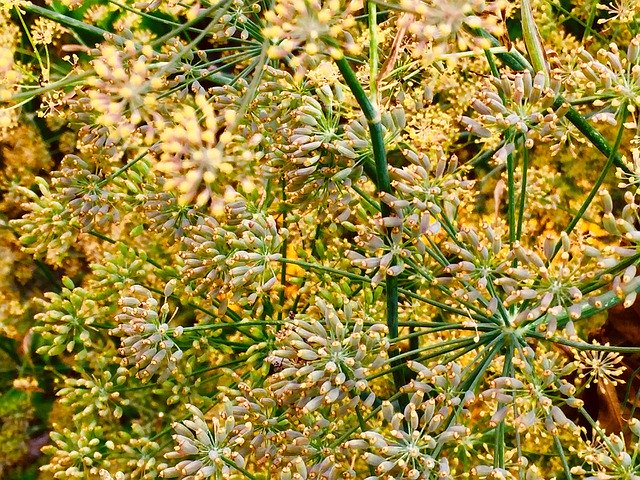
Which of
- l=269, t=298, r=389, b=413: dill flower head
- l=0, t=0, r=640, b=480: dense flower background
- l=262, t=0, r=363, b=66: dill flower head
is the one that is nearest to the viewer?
l=262, t=0, r=363, b=66: dill flower head

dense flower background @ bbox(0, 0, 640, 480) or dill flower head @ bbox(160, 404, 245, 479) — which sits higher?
dense flower background @ bbox(0, 0, 640, 480)

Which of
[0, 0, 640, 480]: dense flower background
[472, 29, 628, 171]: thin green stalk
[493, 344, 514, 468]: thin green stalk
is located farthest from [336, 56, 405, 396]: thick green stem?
[472, 29, 628, 171]: thin green stalk

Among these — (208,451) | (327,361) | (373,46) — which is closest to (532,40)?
(373,46)

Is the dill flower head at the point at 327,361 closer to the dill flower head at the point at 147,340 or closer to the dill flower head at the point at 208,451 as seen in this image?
the dill flower head at the point at 208,451

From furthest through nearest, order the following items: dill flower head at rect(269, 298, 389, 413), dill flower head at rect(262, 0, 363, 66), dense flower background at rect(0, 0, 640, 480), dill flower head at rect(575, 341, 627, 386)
Result: 1. dill flower head at rect(575, 341, 627, 386)
2. dill flower head at rect(269, 298, 389, 413)
3. dense flower background at rect(0, 0, 640, 480)
4. dill flower head at rect(262, 0, 363, 66)

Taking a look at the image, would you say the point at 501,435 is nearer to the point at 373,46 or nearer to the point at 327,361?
the point at 327,361

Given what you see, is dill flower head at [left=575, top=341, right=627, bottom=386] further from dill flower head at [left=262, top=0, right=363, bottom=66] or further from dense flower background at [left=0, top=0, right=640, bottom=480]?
dill flower head at [left=262, top=0, right=363, bottom=66]

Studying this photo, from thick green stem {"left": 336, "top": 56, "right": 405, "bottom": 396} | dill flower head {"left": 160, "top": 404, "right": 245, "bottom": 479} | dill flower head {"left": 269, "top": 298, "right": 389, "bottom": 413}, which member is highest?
thick green stem {"left": 336, "top": 56, "right": 405, "bottom": 396}

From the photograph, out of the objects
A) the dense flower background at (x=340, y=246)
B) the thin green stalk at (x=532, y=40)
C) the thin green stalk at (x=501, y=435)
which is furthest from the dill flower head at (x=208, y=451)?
the thin green stalk at (x=532, y=40)

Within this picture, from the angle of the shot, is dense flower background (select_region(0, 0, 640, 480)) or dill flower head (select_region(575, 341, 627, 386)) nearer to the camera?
dense flower background (select_region(0, 0, 640, 480))
